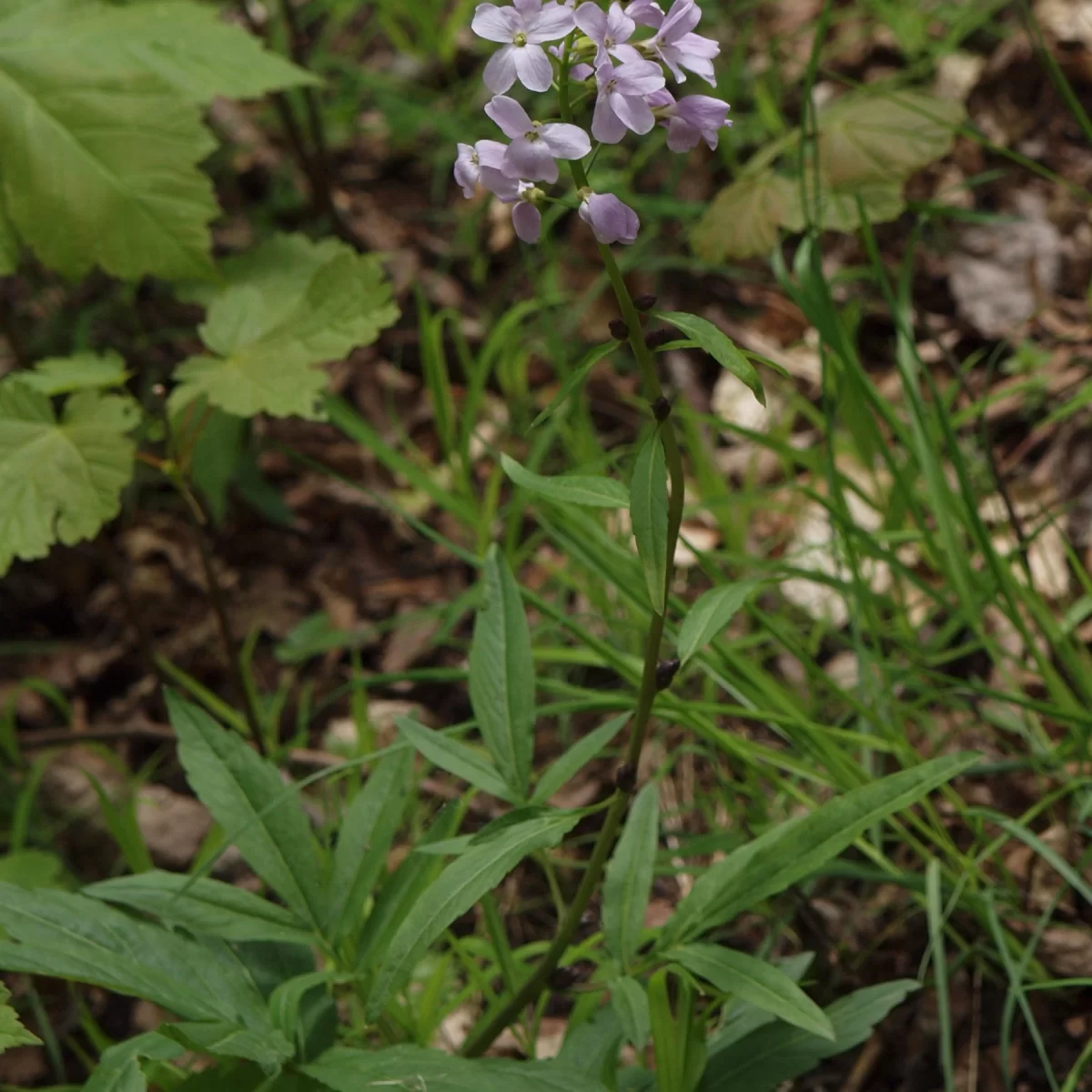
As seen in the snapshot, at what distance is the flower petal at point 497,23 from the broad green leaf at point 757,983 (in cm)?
97

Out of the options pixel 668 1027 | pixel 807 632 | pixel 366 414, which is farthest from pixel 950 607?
pixel 366 414

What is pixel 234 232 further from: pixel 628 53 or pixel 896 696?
pixel 628 53

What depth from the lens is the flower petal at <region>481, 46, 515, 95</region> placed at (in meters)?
1.05

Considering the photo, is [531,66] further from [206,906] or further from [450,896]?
[206,906]

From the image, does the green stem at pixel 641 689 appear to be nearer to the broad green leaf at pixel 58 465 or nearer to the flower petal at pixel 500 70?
the flower petal at pixel 500 70

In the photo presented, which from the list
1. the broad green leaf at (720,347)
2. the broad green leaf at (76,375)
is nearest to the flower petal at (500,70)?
the broad green leaf at (720,347)

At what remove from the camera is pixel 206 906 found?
4.93 feet

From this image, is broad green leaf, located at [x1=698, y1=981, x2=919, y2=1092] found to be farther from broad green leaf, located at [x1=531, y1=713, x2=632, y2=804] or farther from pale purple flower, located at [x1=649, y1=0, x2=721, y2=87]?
pale purple flower, located at [x1=649, y1=0, x2=721, y2=87]

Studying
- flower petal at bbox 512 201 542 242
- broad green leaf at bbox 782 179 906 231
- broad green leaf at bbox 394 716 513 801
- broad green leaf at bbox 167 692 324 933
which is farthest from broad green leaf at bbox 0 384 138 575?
broad green leaf at bbox 782 179 906 231

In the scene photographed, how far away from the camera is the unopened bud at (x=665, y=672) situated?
128cm

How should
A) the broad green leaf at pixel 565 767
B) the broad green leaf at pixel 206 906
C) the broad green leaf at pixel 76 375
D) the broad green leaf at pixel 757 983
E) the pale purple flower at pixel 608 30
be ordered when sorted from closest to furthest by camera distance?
the pale purple flower at pixel 608 30, the broad green leaf at pixel 757 983, the broad green leaf at pixel 565 767, the broad green leaf at pixel 206 906, the broad green leaf at pixel 76 375

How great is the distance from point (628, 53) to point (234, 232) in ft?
8.45

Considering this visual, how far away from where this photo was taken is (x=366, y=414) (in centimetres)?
310

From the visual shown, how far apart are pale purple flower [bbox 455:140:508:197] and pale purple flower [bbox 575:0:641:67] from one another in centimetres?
12
